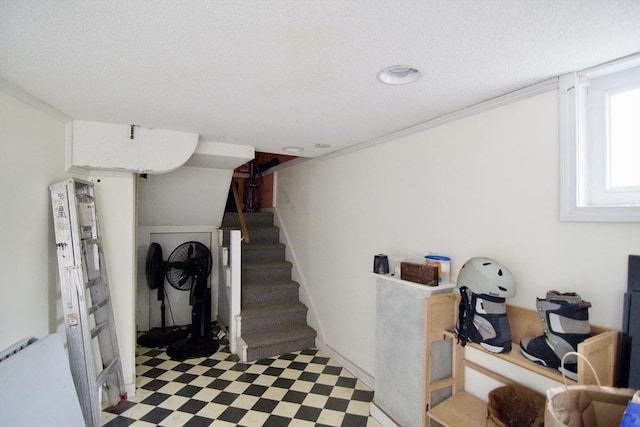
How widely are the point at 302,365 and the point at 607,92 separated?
3112mm

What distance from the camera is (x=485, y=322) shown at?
5.14 ft

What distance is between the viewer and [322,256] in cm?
355

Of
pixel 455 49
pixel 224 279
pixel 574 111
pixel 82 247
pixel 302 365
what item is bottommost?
pixel 302 365

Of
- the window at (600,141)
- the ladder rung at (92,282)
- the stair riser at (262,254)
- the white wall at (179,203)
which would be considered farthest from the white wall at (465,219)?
the ladder rung at (92,282)

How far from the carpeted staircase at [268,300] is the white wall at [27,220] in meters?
1.81

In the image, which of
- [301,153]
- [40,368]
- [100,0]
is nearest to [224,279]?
[301,153]

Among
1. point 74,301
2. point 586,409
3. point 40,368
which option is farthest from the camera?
point 74,301

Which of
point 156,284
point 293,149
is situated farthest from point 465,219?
point 156,284

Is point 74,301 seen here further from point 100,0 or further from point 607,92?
point 607,92

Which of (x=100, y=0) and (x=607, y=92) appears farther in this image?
(x=607, y=92)

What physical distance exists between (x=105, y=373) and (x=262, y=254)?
2.36 meters

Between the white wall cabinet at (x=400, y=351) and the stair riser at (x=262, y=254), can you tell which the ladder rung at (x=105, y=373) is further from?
the stair riser at (x=262, y=254)

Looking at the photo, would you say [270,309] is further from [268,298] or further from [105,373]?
[105,373]

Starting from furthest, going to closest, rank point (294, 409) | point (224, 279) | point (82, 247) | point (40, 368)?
point (224, 279) → point (294, 409) → point (82, 247) → point (40, 368)
